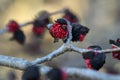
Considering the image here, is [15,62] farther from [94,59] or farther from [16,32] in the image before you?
[16,32]

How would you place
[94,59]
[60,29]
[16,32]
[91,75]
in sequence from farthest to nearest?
[16,32]
[60,29]
[94,59]
[91,75]

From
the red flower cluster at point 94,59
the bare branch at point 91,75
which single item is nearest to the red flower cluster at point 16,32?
the red flower cluster at point 94,59

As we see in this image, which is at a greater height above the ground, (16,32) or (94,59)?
(16,32)

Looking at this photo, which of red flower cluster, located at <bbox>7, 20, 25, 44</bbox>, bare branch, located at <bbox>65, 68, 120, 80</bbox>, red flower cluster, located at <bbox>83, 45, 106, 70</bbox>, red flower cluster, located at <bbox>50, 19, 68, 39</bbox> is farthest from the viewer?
red flower cluster, located at <bbox>7, 20, 25, 44</bbox>

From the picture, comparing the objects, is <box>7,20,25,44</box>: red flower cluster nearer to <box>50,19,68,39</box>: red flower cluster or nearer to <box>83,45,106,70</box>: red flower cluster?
<box>50,19,68,39</box>: red flower cluster

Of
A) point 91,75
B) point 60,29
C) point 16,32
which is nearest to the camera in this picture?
point 91,75

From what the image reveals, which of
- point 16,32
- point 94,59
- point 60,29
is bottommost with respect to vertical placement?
point 94,59

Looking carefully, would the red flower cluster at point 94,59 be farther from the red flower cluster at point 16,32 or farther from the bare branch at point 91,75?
the red flower cluster at point 16,32

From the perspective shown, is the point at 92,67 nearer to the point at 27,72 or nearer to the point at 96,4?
the point at 27,72

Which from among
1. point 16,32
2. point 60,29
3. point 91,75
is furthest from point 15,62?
point 16,32

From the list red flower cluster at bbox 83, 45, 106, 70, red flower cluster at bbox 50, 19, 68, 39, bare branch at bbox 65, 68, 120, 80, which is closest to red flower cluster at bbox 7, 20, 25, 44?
red flower cluster at bbox 50, 19, 68, 39

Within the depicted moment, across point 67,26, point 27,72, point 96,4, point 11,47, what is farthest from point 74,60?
point 27,72

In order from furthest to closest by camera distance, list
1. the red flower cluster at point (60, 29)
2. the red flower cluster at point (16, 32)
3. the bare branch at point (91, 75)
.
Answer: the red flower cluster at point (16, 32) < the red flower cluster at point (60, 29) < the bare branch at point (91, 75)
